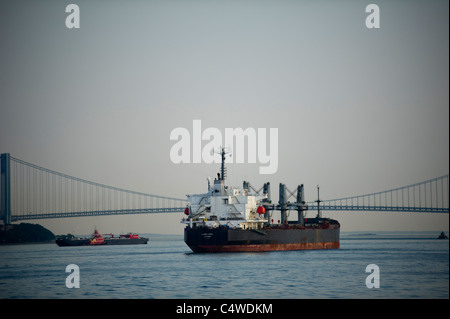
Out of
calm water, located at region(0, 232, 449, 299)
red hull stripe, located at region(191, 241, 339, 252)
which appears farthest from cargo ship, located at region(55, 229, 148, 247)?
calm water, located at region(0, 232, 449, 299)

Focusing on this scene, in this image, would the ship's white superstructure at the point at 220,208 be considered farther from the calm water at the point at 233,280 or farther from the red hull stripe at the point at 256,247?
the calm water at the point at 233,280

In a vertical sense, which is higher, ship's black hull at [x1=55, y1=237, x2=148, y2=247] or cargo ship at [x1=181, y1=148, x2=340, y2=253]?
cargo ship at [x1=181, y1=148, x2=340, y2=253]

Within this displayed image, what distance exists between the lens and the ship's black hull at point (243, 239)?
60.1 meters

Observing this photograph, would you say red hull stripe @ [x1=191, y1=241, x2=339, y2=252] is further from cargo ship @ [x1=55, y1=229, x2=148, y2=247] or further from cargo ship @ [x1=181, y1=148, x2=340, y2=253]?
cargo ship @ [x1=55, y1=229, x2=148, y2=247]

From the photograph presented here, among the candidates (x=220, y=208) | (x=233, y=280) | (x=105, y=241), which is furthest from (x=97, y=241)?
(x=233, y=280)

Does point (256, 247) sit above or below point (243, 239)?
below

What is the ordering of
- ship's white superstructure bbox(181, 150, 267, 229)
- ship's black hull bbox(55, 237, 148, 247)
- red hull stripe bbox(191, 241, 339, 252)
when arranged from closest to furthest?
red hull stripe bbox(191, 241, 339, 252) < ship's white superstructure bbox(181, 150, 267, 229) < ship's black hull bbox(55, 237, 148, 247)

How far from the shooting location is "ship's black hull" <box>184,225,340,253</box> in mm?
60125

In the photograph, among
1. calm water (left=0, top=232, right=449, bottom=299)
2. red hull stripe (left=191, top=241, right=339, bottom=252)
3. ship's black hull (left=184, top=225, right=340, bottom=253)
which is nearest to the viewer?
calm water (left=0, top=232, right=449, bottom=299)

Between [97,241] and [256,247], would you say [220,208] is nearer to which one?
[256,247]

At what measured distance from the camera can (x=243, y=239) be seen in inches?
2421

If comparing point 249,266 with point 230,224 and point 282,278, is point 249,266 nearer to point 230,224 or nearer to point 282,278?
point 282,278
